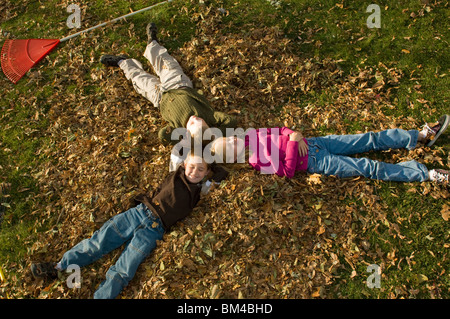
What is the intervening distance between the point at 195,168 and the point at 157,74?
2.47m

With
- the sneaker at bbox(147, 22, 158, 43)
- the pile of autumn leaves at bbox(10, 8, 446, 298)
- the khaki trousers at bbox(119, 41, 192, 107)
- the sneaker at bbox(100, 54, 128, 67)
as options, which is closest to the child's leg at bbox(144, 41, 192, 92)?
the khaki trousers at bbox(119, 41, 192, 107)

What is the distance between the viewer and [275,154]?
518 centimetres

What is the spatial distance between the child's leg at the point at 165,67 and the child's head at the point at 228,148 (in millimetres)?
1524

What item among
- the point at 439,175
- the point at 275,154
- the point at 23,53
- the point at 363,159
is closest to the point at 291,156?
the point at 275,154

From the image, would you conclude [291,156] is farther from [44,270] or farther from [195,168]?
[44,270]

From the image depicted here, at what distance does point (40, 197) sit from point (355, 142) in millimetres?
5286

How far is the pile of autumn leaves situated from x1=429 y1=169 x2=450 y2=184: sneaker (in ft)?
1.72

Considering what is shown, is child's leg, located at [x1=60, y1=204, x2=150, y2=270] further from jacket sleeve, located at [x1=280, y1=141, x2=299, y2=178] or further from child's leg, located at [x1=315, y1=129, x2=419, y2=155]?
child's leg, located at [x1=315, y1=129, x2=419, y2=155]

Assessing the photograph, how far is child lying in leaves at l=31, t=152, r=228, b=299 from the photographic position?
4.65 m

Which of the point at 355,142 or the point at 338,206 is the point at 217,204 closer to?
the point at 338,206

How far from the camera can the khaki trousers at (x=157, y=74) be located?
6035 mm

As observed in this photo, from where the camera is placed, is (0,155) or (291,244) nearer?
(291,244)

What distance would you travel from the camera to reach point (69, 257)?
4742mm
